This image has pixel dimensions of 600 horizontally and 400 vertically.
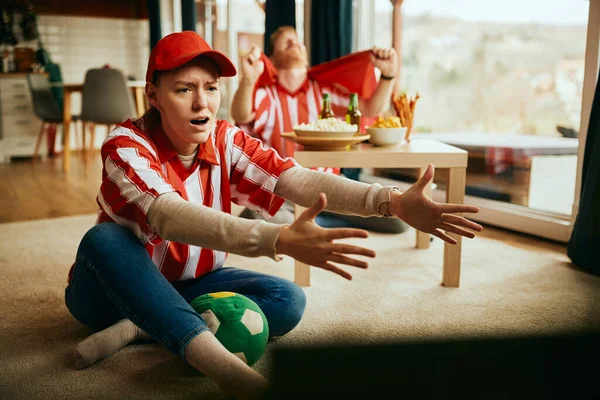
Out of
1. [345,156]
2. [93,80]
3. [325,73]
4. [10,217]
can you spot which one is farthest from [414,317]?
[93,80]

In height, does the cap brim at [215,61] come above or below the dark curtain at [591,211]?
above

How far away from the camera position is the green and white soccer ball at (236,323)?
1295 millimetres

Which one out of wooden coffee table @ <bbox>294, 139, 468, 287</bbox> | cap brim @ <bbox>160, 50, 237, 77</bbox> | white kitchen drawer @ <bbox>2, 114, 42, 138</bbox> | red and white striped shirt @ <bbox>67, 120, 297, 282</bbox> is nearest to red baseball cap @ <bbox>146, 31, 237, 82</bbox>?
cap brim @ <bbox>160, 50, 237, 77</bbox>

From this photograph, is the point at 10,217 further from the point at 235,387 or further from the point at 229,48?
the point at 229,48

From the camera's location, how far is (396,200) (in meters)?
1.23

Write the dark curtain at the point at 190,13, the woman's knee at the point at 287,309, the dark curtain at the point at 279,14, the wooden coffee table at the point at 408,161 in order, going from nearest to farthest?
the woman's knee at the point at 287,309, the wooden coffee table at the point at 408,161, the dark curtain at the point at 279,14, the dark curtain at the point at 190,13

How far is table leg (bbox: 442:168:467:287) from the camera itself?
1976 mm

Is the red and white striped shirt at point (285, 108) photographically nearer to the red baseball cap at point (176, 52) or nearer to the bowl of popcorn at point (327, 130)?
the bowl of popcorn at point (327, 130)

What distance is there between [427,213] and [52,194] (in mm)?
3343

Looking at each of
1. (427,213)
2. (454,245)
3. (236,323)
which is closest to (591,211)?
(454,245)

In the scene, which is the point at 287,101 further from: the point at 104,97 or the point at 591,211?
the point at 104,97

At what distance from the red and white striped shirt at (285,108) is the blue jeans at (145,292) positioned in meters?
1.34

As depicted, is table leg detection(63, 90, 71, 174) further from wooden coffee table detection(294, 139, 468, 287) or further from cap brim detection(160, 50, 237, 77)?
cap brim detection(160, 50, 237, 77)

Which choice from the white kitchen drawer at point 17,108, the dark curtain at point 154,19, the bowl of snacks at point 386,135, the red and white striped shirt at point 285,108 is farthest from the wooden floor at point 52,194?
the dark curtain at point 154,19
